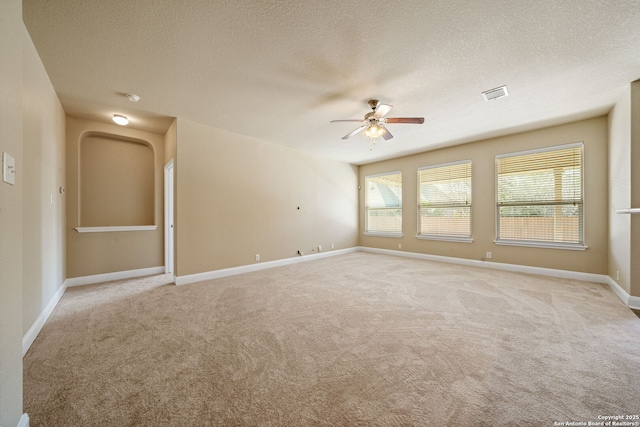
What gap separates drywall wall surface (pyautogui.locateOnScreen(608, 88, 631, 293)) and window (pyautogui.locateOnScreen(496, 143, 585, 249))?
43 centimetres

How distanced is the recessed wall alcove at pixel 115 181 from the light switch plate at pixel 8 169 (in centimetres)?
360

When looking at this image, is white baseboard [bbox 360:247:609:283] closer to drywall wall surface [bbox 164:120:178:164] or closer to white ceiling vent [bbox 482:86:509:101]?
white ceiling vent [bbox 482:86:509:101]

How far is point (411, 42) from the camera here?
85.1 inches

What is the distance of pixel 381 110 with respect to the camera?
3117 mm

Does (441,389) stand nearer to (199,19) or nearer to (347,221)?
(199,19)

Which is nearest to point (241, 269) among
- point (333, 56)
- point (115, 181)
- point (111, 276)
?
point (111, 276)

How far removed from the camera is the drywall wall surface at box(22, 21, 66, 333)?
222 centimetres

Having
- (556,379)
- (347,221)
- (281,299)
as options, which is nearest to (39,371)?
(281,299)

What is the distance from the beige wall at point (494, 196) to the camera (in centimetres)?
385

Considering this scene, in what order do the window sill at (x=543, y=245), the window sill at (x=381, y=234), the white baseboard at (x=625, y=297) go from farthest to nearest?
1. the window sill at (x=381, y=234)
2. the window sill at (x=543, y=245)
3. the white baseboard at (x=625, y=297)

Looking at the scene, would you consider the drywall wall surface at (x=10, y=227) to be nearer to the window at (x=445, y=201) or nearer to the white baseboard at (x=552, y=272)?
the white baseboard at (x=552, y=272)

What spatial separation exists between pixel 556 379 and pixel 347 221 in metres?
5.55

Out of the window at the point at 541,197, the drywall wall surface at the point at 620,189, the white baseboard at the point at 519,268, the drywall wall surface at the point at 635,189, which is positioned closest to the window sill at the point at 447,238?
the white baseboard at the point at 519,268

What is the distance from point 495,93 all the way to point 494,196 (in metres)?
2.56
